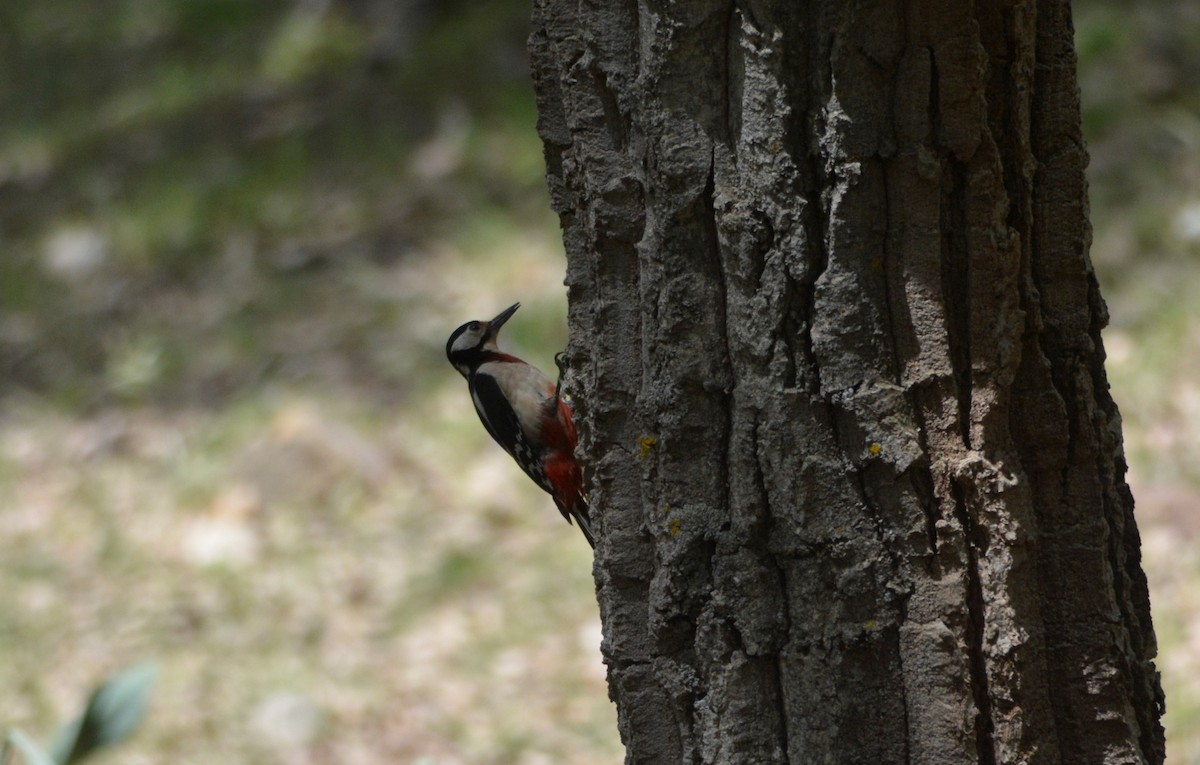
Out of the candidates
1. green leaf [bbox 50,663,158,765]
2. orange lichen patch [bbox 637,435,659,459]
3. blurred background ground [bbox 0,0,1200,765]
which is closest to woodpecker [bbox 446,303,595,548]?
blurred background ground [bbox 0,0,1200,765]

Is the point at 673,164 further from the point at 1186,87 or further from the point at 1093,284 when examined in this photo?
the point at 1186,87

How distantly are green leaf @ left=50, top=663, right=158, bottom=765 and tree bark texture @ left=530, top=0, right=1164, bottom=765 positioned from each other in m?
1.06

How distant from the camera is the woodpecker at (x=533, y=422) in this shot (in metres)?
3.77

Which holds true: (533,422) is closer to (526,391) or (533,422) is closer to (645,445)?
(526,391)

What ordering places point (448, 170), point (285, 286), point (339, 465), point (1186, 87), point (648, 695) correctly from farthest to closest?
point (448, 170), point (285, 286), point (1186, 87), point (339, 465), point (648, 695)

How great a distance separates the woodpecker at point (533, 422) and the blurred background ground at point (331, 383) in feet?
2.23

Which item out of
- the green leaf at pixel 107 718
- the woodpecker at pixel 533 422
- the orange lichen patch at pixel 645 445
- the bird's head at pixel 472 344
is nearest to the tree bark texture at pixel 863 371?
the orange lichen patch at pixel 645 445

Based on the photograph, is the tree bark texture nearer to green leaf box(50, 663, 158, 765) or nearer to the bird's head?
green leaf box(50, 663, 158, 765)

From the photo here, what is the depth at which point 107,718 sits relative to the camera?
231cm

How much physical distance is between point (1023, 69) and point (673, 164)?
0.45 m

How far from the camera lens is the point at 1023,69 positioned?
162cm

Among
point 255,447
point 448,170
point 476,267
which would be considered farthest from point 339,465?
point 448,170

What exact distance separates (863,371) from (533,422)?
227 centimetres

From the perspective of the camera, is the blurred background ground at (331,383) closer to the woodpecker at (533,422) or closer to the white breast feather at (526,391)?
the woodpecker at (533,422)
